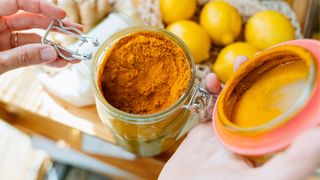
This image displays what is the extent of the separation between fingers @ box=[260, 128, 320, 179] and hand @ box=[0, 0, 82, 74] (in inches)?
11.2

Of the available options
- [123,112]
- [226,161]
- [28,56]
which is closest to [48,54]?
[28,56]

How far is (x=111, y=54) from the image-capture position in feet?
1.56

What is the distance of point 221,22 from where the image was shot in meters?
0.63

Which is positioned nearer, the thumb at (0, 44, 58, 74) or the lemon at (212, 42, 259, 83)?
the thumb at (0, 44, 58, 74)

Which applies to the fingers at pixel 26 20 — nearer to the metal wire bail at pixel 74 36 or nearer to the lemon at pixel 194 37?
the metal wire bail at pixel 74 36

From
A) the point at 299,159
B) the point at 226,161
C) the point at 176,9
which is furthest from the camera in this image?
the point at 176,9

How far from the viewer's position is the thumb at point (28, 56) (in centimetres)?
49

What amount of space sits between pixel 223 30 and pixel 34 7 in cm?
27

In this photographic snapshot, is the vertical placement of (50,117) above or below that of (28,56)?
below

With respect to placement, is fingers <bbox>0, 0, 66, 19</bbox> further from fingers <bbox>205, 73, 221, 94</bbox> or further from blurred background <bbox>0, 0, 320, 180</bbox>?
fingers <bbox>205, 73, 221, 94</bbox>

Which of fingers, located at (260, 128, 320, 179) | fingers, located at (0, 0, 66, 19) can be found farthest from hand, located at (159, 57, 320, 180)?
fingers, located at (0, 0, 66, 19)

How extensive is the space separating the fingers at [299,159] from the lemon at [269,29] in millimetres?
303

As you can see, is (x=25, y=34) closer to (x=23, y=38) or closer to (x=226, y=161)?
(x=23, y=38)

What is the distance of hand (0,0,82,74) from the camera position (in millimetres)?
490
